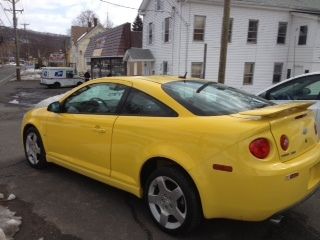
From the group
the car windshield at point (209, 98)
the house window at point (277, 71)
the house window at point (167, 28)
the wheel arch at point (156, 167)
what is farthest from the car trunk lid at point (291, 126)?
the house window at point (277, 71)

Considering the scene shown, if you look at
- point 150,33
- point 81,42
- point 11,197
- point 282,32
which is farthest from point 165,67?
point 81,42

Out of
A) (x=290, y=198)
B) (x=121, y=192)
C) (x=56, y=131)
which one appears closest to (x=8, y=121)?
(x=56, y=131)

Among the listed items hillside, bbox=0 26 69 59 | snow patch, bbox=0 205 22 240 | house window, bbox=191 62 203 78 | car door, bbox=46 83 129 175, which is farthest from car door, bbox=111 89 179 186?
hillside, bbox=0 26 69 59

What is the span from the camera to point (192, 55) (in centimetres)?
2214

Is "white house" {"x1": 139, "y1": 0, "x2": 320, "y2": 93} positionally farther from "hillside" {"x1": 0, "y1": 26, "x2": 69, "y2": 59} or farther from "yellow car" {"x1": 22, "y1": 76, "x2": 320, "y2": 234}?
"yellow car" {"x1": 22, "y1": 76, "x2": 320, "y2": 234}

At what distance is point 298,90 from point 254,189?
3441mm

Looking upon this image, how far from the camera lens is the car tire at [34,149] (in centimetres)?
527

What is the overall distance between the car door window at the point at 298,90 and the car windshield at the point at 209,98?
1.96 meters

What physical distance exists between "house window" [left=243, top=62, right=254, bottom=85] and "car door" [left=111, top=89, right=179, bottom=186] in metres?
21.1

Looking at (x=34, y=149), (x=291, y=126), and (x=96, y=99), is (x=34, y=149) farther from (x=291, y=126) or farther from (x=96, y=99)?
(x=291, y=126)

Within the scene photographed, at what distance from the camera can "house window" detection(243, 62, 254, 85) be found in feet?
78.7

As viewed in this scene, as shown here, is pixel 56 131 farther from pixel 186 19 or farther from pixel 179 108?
pixel 186 19

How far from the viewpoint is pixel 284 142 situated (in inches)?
122

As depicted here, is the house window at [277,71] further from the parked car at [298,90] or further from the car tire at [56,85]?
the parked car at [298,90]
